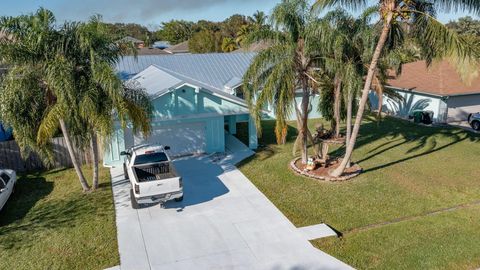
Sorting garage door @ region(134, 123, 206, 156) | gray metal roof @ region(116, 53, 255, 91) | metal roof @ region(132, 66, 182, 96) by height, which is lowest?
garage door @ region(134, 123, 206, 156)

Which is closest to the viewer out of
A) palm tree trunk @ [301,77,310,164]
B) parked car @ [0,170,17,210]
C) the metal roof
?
parked car @ [0,170,17,210]

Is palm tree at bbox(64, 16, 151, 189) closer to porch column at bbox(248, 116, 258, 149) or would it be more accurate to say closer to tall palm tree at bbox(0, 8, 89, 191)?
tall palm tree at bbox(0, 8, 89, 191)

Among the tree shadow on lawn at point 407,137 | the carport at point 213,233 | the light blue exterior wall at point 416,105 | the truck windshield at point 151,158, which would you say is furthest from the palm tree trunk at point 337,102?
the truck windshield at point 151,158

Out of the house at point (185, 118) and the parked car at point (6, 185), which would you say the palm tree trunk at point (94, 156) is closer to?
the house at point (185, 118)

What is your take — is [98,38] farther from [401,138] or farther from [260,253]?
[401,138]

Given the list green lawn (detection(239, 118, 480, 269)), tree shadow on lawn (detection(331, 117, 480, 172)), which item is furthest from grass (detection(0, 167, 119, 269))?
tree shadow on lawn (detection(331, 117, 480, 172))

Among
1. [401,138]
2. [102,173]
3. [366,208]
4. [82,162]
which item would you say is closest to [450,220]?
[366,208]
